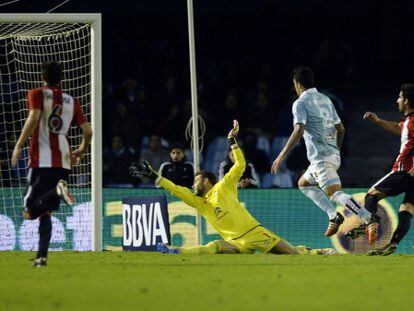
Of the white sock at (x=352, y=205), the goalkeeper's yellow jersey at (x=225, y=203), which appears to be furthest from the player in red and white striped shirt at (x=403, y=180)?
the goalkeeper's yellow jersey at (x=225, y=203)

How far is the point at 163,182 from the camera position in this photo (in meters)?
14.0

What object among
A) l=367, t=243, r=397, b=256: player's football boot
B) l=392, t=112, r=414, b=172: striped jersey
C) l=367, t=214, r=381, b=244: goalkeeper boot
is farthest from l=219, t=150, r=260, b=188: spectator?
l=367, t=214, r=381, b=244: goalkeeper boot

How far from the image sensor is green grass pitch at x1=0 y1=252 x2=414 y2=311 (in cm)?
787

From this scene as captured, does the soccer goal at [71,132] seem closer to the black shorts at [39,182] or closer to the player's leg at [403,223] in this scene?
the player's leg at [403,223]

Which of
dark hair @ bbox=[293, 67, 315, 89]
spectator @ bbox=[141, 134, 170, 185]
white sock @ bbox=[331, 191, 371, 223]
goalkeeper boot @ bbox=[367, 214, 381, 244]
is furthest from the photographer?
spectator @ bbox=[141, 134, 170, 185]

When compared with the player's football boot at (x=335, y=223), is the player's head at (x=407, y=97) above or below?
above

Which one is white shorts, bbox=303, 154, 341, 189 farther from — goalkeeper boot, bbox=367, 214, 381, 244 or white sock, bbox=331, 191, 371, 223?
goalkeeper boot, bbox=367, 214, 381, 244

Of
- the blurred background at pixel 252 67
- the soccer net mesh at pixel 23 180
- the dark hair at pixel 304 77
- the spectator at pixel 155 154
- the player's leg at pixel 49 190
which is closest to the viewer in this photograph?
the player's leg at pixel 49 190

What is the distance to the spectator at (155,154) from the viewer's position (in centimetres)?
2061

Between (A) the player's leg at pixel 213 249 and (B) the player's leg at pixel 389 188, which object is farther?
(A) the player's leg at pixel 213 249

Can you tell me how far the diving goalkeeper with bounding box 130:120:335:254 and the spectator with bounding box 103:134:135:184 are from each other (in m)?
6.16

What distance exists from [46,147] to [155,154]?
984 centimetres

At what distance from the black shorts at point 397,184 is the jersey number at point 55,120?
3.97m

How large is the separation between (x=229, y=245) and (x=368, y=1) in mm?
12745
